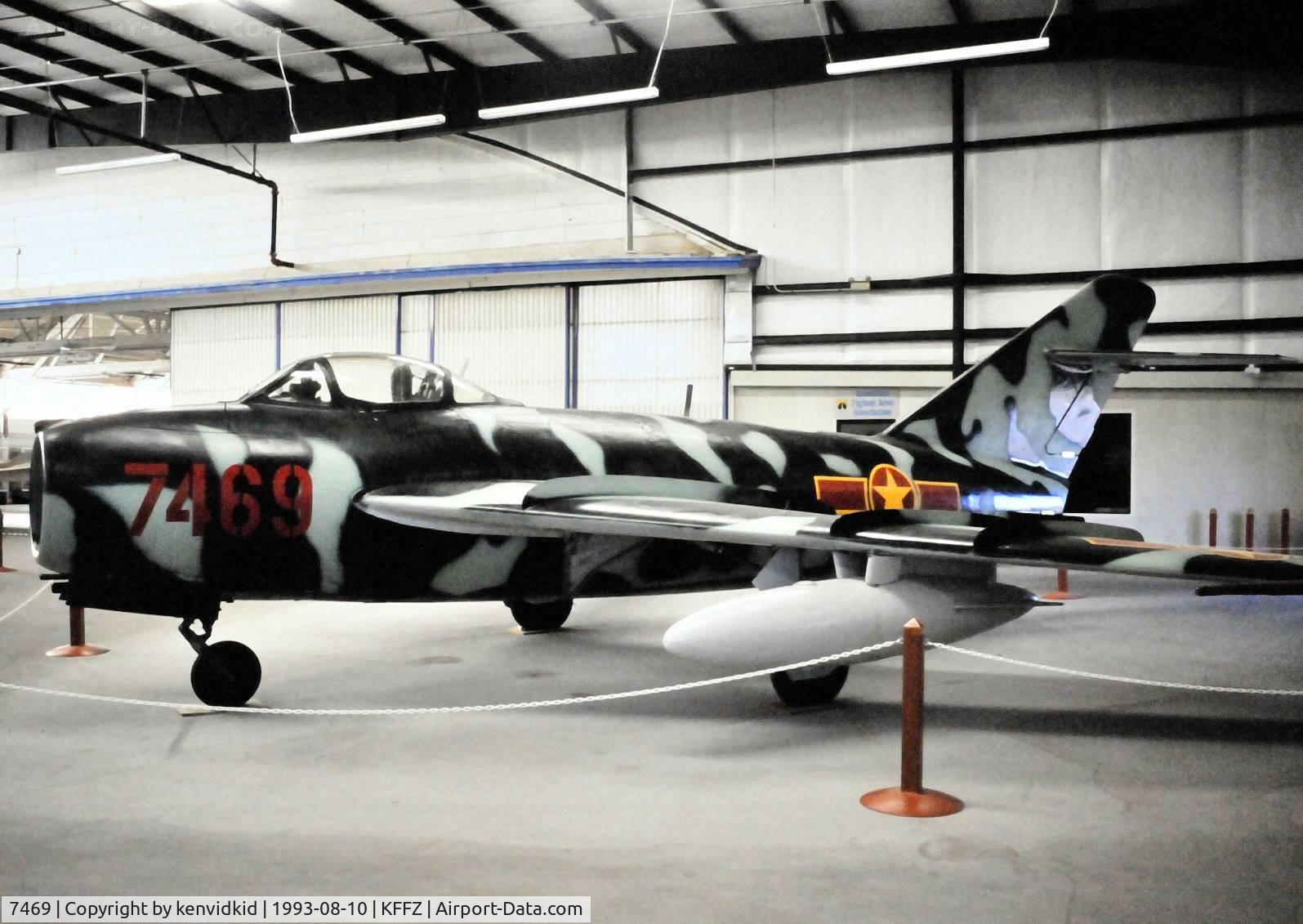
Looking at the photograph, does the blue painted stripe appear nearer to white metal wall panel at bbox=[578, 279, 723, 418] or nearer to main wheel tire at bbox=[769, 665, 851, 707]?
white metal wall panel at bbox=[578, 279, 723, 418]

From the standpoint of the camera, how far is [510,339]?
15953 mm

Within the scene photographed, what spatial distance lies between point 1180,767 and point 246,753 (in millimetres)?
4155

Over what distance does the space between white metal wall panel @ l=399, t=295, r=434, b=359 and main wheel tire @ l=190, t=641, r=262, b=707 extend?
36.3ft

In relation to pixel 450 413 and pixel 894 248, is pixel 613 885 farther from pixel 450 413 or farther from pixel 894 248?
pixel 894 248

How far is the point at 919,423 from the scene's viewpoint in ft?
26.0

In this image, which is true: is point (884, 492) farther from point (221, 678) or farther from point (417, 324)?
point (417, 324)

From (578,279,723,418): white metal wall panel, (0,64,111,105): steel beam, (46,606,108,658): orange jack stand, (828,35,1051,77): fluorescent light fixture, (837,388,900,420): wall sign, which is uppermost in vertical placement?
(0,64,111,105): steel beam

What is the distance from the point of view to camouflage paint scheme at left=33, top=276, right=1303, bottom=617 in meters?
4.99

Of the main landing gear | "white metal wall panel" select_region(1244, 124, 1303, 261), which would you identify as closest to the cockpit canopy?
the main landing gear

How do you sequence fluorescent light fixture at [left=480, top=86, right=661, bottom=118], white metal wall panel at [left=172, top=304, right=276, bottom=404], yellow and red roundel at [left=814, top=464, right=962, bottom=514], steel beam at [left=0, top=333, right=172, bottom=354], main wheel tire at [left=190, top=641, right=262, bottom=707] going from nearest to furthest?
1. main wheel tire at [left=190, top=641, right=262, bottom=707]
2. yellow and red roundel at [left=814, top=464, right=962, bottom=514]
3. fluorescent light fixture at [left=480, top=86, right=661, bottom=118]
4. white metal wall panel at [left=172, top=304, right=276, bottom=404]
5. steel beam at [left=0, top=333, right=172, bottom=354]

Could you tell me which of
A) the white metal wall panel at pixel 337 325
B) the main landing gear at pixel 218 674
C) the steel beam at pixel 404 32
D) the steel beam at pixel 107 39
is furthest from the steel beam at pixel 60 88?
the main landing gear at pixel 218 674

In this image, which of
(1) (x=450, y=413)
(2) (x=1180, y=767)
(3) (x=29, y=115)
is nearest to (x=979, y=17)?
(1) (x=450, y=413)

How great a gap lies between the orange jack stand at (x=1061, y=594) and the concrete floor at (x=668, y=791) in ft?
10.6

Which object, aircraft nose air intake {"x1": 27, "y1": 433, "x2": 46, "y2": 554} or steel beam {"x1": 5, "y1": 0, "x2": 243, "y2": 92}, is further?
steel beam {"x1": 5, "y1": 0, "x2": 243, "y2": 92}
